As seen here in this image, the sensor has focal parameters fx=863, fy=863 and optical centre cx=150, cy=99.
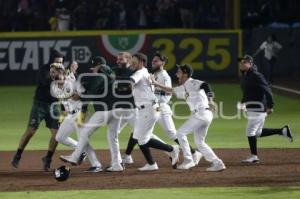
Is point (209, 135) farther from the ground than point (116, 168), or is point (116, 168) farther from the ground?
point (116, 168)

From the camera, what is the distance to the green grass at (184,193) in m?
12.4

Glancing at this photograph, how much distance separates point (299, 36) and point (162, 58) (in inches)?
798

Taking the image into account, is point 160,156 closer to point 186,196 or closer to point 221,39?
point 186,196

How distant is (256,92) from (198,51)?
1723 centimetres

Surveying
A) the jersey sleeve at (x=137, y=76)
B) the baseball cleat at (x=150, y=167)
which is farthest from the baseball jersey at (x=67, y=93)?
the baseball cleat at (x=150, y=167)

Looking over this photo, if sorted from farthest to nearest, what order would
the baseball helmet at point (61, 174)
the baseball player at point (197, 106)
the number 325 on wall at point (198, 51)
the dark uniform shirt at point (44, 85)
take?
the number 325 on wall at point (198, 51) < the dark uniform shirt at point (44, 85) < the baseball player at point (197, 106) < the baseball helmet at point (61, 174)

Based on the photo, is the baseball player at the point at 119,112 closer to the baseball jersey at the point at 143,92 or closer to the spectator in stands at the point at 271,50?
the baseball jersey at the point at 143,92

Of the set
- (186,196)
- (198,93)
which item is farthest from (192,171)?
(186,196)

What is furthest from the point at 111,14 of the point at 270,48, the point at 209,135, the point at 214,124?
the point at 209,135

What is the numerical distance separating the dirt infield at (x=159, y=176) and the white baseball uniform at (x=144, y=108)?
2.23 ft

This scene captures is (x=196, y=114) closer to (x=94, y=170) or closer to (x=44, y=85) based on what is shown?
(x=94, y=170)

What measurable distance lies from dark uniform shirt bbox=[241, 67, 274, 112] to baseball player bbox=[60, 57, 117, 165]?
9.10 feet

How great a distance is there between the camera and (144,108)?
14.6m

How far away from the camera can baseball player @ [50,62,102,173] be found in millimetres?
14781
